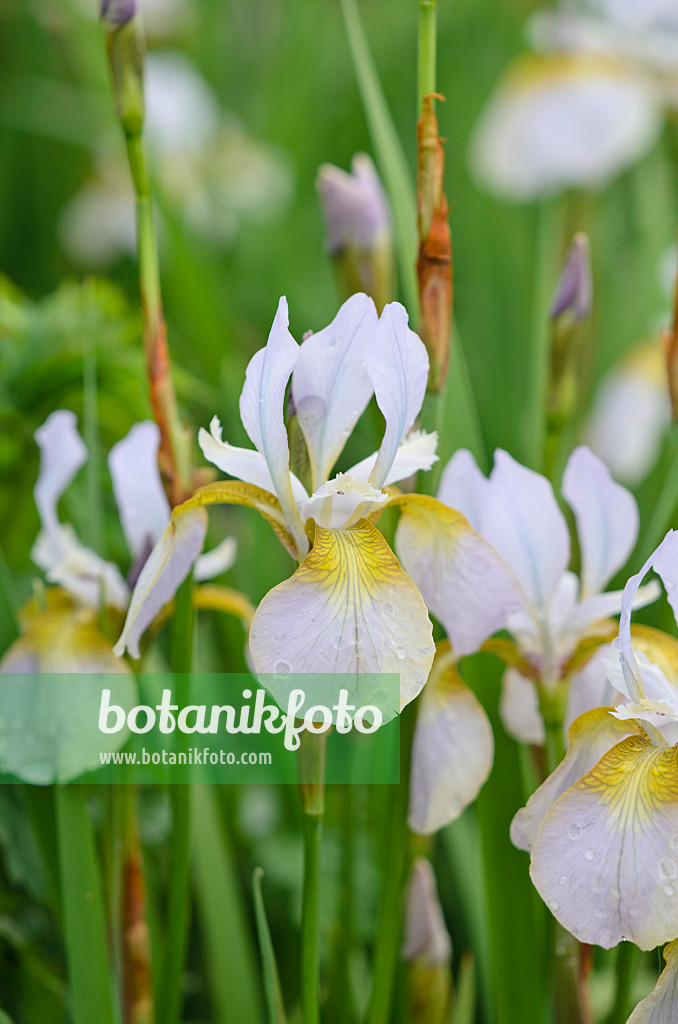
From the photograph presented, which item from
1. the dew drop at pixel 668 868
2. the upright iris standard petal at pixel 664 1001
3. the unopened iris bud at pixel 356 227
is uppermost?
the unopened iris bud at pixel 356 227

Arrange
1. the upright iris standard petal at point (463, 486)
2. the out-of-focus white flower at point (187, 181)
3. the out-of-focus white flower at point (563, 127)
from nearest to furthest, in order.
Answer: the upright iris standard petal at point (463, 486) → the out-of-focus white flower at point (563, 127) → the out-of-focus white flower at point (187, 181)

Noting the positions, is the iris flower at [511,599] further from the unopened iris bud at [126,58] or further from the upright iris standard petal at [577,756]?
the unopened iris bud at [126,58]

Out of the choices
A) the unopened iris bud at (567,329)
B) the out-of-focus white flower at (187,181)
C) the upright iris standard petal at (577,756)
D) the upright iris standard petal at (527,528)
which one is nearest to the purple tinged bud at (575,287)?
the unopened iris bud at (567,329)

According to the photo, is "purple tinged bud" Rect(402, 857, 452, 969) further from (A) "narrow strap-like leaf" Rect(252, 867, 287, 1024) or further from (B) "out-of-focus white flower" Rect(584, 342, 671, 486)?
(B) "out-of-focus white flower" Rect(584, 342, 671, 486)

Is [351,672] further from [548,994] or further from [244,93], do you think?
→ [244,93]

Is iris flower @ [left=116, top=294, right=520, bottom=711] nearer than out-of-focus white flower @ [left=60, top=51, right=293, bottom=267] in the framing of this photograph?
Yes

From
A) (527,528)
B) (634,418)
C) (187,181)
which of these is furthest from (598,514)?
(187,181)

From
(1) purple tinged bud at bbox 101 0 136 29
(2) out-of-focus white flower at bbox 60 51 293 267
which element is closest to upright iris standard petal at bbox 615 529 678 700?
(1) purple tinged bud at bbox 101 0 136 29
